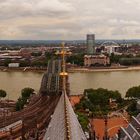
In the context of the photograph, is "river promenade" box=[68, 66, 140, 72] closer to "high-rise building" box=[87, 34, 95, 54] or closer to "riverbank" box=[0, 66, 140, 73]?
"riverbank" box=[0, 66, 140, 73]

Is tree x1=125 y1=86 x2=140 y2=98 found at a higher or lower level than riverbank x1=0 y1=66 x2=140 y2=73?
higher

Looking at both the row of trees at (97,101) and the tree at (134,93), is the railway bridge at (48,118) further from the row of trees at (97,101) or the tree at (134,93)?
the tree at (134,93)

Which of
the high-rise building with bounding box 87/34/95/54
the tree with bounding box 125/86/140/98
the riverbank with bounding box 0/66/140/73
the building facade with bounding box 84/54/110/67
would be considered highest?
the high-rise building with bounding box 87/34/95/54

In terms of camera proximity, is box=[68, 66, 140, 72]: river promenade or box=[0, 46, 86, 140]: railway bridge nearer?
box=[0, 46, 86, 140]: railway bridge

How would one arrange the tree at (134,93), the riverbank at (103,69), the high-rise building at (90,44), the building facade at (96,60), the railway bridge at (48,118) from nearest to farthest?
the railway bridge at (48,118)
the tree at (134,93)
the riverbank at (103,69)
the building facade at (96,60)
the high-rise building at (90,44)

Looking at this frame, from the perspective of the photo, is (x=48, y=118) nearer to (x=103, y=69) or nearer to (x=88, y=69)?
(x=88, y=69)

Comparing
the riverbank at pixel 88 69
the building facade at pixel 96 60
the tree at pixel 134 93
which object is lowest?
the riverbank at pixel 88 69

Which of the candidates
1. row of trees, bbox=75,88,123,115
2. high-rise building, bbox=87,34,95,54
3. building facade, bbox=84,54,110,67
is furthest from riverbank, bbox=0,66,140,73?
row of trees, bbox=75,88,123,115

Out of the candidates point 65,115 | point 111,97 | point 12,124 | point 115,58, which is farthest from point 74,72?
point 65,115

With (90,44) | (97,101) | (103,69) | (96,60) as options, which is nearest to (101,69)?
(103,69)

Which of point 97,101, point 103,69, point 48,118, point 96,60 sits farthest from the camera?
point 96,60

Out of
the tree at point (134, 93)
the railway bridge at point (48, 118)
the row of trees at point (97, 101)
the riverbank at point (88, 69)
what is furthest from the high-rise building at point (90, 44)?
the row of trees at point (97, 101)

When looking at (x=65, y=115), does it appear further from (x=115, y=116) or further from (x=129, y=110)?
(x=129, y=110)
